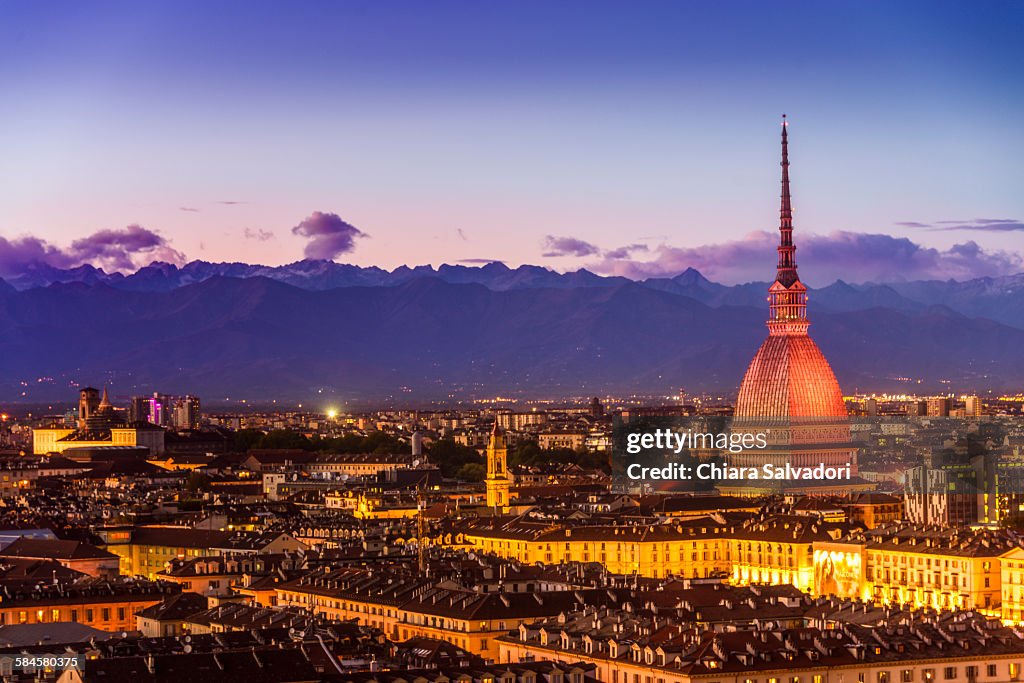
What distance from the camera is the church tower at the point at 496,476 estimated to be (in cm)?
12350

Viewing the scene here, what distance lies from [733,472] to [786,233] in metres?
27.2

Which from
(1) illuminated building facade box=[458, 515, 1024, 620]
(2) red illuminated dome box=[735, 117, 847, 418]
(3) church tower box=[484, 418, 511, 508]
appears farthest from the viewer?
(2) red illuminated dome box=[735, 117, 847, 418]

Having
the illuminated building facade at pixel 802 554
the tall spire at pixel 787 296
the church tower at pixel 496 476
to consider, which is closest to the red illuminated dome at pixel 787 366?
the tall spire at pixel 787 296

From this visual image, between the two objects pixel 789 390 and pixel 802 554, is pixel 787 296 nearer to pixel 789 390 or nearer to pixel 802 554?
pixel 789 390

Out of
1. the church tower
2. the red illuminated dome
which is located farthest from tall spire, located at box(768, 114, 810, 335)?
the church tower

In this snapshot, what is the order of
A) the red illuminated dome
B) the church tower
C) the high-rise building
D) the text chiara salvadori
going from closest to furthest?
the church tower < the text chiara salvadori < the high-rise building < the red illuminated dome

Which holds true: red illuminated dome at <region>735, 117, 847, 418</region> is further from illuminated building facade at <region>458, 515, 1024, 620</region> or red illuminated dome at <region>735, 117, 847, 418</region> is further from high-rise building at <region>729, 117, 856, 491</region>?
illuminated building facade at <region>458, 515, 1024, 620</region>

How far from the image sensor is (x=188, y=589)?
79750mm

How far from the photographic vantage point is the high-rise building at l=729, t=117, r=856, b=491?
162125mm

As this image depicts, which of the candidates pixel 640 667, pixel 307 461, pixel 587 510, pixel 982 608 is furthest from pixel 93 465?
pixel 640 667

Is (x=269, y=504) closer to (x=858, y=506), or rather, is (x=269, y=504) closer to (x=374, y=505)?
(x=374, y=505)

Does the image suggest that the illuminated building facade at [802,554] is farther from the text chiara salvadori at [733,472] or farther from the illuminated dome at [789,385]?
the illuminated dome at [789,385]

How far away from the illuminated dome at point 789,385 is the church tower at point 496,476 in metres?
43.7

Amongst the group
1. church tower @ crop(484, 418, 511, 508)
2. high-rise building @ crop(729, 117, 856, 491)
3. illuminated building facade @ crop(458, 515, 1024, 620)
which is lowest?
illuminated building facade @ crop(458, 515, 1024, 620)
